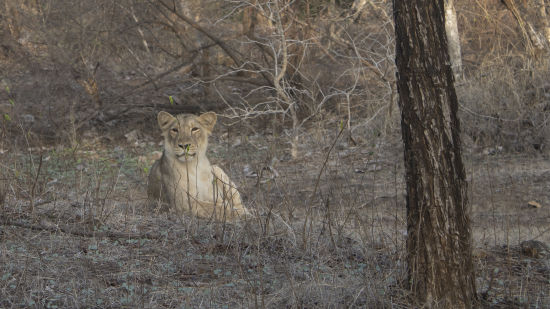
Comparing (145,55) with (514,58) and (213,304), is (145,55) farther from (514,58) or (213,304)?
(213,304)

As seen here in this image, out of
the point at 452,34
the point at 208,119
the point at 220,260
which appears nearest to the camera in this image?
the point at 220,260

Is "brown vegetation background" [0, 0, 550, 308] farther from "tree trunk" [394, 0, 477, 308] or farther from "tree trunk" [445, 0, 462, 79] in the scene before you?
"tree trunk" [445, 0, 462, 79]

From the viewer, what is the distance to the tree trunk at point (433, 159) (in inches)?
131

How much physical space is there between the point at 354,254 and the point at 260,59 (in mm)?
9450

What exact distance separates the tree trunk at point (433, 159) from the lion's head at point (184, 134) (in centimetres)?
323

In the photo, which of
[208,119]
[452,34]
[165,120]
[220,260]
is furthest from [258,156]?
[220,260]

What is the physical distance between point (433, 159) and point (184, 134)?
11.7 feet

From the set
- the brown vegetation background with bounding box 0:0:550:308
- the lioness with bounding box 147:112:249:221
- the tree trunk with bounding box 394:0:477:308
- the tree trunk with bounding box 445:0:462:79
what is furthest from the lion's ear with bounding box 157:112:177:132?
the tree trunk with bounding box 445:0:462:79

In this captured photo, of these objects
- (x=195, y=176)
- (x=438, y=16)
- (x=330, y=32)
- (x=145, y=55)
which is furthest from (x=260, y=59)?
(x=438, y=16)

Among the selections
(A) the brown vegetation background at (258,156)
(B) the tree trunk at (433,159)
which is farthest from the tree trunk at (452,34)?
(B) the tree trunk at (433,159)

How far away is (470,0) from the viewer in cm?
Result: 1462

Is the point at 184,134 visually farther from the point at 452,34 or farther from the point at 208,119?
the point at 452,34

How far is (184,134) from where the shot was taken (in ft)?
21.1

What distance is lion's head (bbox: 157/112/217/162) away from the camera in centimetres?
635
